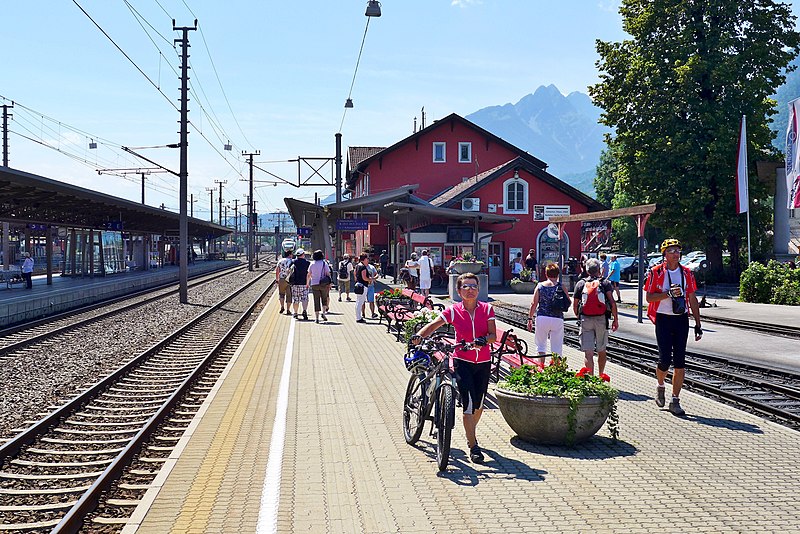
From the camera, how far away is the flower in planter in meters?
7.32

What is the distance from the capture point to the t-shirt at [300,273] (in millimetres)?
21016

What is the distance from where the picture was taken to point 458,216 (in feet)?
107

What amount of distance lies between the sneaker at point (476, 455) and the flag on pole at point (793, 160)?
22.2 m

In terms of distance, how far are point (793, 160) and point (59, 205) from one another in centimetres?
2739

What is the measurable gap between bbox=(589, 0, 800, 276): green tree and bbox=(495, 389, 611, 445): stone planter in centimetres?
2815

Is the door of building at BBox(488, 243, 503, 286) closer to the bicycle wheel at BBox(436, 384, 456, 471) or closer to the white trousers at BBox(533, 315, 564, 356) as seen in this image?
the white trousers at BBox(533, 315, 564, 356)

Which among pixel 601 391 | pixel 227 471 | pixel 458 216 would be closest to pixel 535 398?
pixel 601 391

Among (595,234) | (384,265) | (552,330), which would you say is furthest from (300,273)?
(384,265)

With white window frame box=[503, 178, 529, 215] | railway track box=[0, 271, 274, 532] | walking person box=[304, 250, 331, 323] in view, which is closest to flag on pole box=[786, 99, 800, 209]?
walking person box=[304, 250, 331, 323]

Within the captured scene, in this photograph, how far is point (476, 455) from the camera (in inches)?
272

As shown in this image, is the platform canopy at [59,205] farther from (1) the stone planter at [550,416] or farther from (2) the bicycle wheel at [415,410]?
(1) the stone planter at [550,416]

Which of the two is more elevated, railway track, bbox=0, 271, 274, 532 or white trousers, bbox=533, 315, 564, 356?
white trousers, bbox=533, 315, 564, 356

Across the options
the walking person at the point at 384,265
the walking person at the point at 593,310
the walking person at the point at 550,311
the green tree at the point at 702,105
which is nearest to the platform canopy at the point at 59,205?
the walking person at the point at 384,265

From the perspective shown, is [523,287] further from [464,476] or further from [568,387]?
[464,476]
